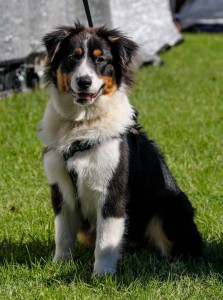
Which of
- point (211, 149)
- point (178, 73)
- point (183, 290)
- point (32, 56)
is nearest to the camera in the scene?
point (183, 290)

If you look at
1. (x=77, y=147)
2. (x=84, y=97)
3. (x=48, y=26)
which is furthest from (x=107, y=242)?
(x=48, y=26)

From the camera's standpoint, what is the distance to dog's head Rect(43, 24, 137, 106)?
3852 millimetres

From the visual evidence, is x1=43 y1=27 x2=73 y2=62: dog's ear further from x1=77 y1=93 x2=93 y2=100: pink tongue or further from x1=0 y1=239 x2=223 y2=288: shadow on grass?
x1=0 y1=239 x2=223 y2=288: shadow on grass

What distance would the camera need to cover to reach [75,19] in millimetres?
9672

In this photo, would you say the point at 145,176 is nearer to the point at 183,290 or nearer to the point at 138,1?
the point at 183,290

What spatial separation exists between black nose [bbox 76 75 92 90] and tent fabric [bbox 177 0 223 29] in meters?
14.3

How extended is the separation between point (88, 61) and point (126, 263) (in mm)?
1207

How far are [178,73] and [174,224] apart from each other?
7.31 m

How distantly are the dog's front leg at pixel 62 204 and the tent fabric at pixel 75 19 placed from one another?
3355mm

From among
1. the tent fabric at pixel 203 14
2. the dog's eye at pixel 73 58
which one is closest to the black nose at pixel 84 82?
the dog's eye at pixel 73 58

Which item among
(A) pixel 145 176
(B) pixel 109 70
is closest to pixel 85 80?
(B) pixel 109 70

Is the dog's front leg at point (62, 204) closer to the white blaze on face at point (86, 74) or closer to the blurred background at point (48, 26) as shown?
the white blaze on face at point (86, 74)

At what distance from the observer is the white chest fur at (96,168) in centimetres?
388

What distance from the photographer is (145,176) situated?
4125 millimetres
